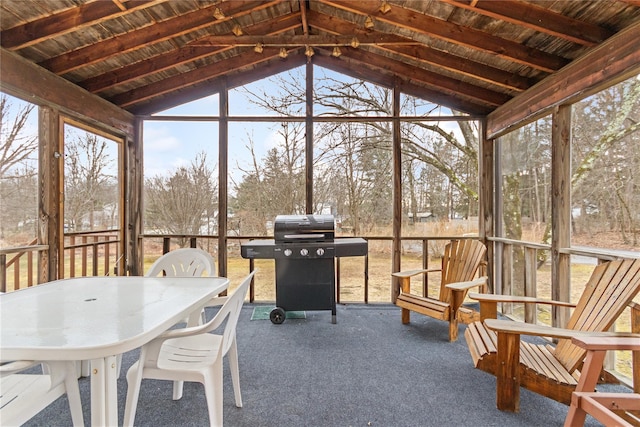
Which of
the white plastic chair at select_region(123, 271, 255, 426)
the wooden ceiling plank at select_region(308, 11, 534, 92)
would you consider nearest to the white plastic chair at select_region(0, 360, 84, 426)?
the white plastic chair at select_region(123, 271, 255, 426)

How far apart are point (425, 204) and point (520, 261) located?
125 centimetres

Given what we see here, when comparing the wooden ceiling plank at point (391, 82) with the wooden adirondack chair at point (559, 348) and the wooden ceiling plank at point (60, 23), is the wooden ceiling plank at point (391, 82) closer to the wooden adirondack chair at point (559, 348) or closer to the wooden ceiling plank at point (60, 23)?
the wooden ceiling plank at point (60, 23)

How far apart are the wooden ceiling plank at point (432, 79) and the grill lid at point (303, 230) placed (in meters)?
2.05

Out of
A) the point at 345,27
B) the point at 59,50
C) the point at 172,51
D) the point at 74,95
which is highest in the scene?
the point at 345,27

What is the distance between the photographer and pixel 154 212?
4188mm

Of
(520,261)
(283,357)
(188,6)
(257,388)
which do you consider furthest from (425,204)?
(188,6)

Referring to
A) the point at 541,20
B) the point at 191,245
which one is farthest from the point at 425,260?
the point at 191,245

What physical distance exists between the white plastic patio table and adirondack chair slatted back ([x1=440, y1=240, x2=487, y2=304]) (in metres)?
2.46

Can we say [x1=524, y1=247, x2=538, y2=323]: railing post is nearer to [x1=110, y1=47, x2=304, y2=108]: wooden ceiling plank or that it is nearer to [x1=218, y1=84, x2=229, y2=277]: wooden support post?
[x1=218, y1=84, x2=229, y2=277]: wooden support post

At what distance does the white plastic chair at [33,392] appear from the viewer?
1.19 metres

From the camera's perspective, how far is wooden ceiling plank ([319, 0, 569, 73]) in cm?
274

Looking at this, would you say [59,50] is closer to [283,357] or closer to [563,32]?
[283,357]

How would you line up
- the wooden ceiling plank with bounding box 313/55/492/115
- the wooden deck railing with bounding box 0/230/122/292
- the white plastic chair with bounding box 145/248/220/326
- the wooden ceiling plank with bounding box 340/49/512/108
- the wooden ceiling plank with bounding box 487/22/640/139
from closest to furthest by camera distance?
the wooden ceiling plank with bounding box 487/22/640/139 < the white plastic chair with bounding box 145/248/220/326 < the wooden deck railing with bounding box 0/230/122/292 < the wooden ceiling plank with bounding box 340/49/512/108 < the wooden ceiling plank with bounding box 313/55/492/115

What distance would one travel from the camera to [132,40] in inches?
114
